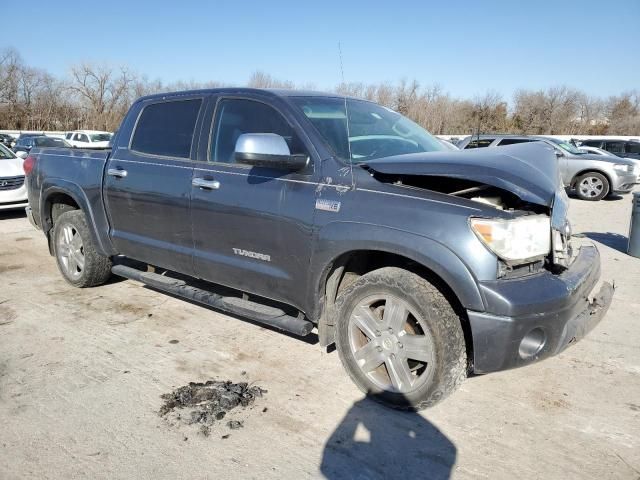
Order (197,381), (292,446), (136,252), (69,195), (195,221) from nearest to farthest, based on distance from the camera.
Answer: (292,446) → (197,381) → (195,221) → (136,252) → (69,195)

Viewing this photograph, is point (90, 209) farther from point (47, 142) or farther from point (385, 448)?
point (47, 142)

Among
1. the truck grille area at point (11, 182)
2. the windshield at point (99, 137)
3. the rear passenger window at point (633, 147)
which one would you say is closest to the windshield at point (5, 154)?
the truck grille area at point (11, 182)

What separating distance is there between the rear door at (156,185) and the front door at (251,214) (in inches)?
7.7

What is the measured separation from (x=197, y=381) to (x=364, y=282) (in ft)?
4.39

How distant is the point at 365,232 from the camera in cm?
301

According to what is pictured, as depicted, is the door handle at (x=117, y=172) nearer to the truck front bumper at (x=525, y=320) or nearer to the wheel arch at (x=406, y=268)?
the wheel arch at (x=406, y=268)

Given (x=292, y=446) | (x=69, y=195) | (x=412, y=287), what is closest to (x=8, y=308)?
(x=69, y=195)

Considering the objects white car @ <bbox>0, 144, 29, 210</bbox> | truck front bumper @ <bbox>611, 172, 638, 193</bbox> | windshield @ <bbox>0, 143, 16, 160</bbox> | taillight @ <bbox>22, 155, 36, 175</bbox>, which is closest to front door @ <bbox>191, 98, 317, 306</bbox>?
taillight @ <bbox>22, 155, 36, 175</bbox>

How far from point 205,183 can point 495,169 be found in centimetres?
211

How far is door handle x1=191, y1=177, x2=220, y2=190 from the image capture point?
12.4 ft

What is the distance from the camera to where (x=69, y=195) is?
516 centimetres

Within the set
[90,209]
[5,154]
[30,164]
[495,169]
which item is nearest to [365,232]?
[495,169]

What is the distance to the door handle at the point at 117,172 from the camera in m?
4.54

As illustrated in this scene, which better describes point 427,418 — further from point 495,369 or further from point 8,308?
point 8,308
